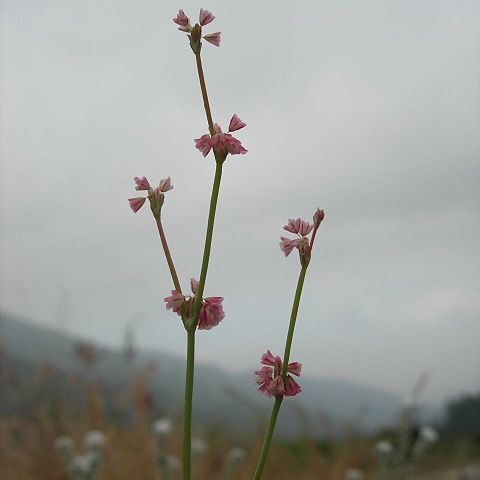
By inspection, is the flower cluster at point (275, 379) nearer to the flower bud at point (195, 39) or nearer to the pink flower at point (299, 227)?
the pink flower at point (299, 227)

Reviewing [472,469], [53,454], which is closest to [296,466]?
[53,454]

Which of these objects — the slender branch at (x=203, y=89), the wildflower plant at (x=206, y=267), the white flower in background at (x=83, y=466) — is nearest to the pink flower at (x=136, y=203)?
the wildflower plant at (x=206, y=267)

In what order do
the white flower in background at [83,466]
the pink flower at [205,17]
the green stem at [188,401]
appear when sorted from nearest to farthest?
the green stem at [188,401]
the pink flower at [205,17]
the white flower in background at [83,466]

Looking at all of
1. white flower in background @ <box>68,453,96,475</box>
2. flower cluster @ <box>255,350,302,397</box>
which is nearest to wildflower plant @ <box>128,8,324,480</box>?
flower cluster @ <box>255,350,302,397</box>

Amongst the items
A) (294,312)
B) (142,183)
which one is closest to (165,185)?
(142,183)

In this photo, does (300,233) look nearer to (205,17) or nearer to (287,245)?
(287,245)

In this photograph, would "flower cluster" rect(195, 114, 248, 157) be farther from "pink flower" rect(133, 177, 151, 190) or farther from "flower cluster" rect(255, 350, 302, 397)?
"flower cluster" rect(255, 350, 302, 397)

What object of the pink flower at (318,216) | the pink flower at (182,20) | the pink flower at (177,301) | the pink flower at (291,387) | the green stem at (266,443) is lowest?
the green stem at (266,443)
